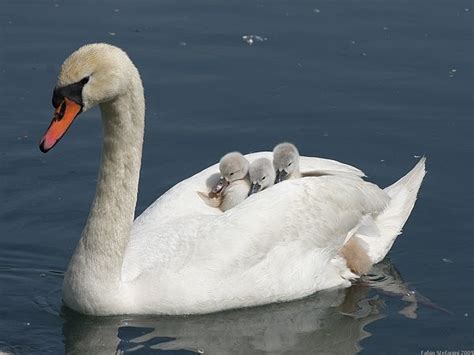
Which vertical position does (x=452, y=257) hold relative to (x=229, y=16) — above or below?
below

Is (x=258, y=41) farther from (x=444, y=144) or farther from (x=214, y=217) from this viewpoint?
(x=214, y=217)

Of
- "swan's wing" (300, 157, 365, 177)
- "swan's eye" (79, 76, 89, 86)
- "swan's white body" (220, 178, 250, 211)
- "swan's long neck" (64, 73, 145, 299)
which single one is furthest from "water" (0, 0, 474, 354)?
"swan's eye" (79, 76, 89, 86)

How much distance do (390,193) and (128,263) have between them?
8.75 feet

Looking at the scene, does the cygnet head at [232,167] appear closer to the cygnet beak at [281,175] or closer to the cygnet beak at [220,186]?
the cygnet beak at [220,186]

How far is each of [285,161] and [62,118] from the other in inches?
91.6

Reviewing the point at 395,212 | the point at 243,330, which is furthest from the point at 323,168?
the point at 243,330

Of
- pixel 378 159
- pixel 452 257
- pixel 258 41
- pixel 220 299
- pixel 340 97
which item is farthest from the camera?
pixel 258 41

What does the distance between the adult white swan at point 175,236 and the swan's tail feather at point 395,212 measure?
0.41 m

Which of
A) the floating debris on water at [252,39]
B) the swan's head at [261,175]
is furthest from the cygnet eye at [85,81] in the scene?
the floating debris on water at [252,39]

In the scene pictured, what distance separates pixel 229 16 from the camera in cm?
1554

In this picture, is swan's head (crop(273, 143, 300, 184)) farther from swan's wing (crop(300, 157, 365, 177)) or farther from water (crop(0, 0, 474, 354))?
water (crop(0, 0, 474, 354))

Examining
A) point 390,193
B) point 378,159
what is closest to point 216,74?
point 378,159

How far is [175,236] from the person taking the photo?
9.96m

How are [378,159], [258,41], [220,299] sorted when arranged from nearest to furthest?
[220,299]
[378,159]
[258,41]
